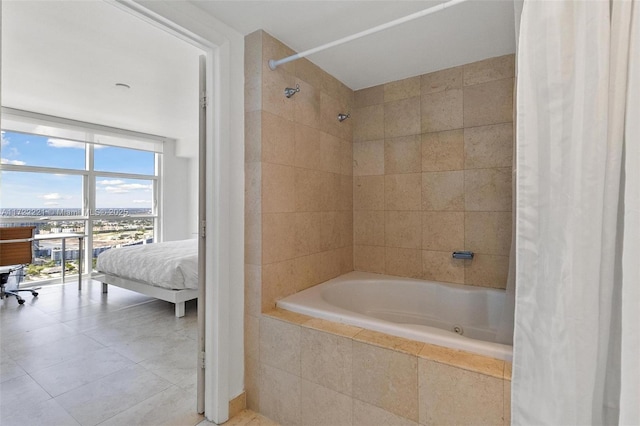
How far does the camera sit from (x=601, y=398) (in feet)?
3.11

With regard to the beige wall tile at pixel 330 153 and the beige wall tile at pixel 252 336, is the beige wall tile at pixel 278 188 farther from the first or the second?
the beige wall tile at pixel 252 336

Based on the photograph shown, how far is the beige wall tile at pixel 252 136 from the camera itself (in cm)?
178

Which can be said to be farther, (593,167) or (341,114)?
(341,114)

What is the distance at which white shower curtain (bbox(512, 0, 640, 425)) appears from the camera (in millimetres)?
866

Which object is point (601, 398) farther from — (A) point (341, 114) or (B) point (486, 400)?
(A) point (341, 114)

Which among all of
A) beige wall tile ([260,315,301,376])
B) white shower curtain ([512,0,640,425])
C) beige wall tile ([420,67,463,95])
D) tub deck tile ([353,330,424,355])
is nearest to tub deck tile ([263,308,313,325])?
beige wall tile ([260,315,301,376])

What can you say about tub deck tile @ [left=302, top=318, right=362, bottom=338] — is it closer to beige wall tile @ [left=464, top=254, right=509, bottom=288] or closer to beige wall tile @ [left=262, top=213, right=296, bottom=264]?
beige wall tile @ [left=262, top=213, right=296, bottom=264]

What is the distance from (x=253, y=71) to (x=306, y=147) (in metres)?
0.58

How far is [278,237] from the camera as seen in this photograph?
1887mm

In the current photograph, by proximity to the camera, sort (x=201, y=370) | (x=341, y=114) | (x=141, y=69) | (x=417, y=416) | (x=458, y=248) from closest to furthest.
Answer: (x=417, y=416)
(x=201, y=370)
(x=458, y=248)
(x=341, y=114)
(x=141, y=69)

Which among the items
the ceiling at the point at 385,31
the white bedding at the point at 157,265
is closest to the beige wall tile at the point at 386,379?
the ceiling at the point at 385,31

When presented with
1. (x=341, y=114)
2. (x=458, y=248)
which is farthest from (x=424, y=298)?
(x=341, y=114)

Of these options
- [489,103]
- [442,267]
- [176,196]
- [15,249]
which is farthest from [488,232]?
[176,196]

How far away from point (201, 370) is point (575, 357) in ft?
5.57
